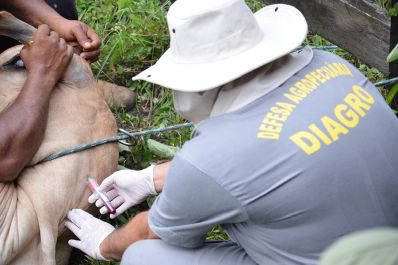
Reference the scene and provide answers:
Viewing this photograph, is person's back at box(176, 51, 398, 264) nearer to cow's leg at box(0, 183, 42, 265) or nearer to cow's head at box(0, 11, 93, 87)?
cow's leg at box(0, 183, 42, 265)

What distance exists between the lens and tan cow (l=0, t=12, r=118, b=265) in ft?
8.46

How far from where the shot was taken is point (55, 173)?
2.70 meters

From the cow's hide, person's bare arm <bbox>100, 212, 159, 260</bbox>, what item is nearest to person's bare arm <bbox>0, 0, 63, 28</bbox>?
the cow's hide

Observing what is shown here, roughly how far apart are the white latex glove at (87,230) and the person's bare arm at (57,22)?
897 mm

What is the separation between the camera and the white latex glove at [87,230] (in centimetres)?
267

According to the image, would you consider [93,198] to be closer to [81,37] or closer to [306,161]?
[81,37]

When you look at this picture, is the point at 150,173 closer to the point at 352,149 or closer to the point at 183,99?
the point at 183,99

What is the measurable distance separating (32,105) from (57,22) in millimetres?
784

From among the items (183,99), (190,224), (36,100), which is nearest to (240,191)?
(190,224)

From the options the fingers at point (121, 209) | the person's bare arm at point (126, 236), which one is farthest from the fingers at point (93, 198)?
the person's bare arm at point (126, 236)

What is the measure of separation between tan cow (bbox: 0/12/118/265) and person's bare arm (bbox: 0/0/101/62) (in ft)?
0.56

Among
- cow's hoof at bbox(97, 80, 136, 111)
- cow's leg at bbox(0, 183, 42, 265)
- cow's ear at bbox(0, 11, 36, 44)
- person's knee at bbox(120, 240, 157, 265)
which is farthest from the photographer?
cow's hoof at bbox(97, 80, 136, 111)

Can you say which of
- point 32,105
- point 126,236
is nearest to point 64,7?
point 32,105

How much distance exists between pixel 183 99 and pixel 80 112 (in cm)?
101
